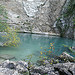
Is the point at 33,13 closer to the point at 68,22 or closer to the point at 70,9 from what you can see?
the point at 70,9

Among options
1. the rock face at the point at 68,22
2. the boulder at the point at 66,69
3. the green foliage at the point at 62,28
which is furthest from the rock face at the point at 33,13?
the boulder at the point at 66,69

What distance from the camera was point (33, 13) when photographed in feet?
118

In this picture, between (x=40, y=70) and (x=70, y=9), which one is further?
(x=70, y=9)

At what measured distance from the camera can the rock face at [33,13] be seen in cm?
3060

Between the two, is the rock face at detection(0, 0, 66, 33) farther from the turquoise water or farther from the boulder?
the boulder

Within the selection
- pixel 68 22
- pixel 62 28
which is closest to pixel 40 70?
pixel 68 22

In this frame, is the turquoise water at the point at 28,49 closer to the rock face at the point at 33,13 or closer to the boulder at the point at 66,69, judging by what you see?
the boulder at the point at 66,69

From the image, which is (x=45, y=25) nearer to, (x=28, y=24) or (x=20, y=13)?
(x=28, y=24)

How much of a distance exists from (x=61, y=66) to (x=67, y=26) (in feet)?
73.6

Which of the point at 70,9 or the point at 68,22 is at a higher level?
the point at 70,9

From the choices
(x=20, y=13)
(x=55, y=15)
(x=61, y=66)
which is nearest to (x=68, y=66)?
Answer: (x=61, y=66)

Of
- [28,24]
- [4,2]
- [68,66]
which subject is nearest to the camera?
[68,66]

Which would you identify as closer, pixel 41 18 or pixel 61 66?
pixel 61 66

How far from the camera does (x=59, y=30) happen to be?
1117 inches
